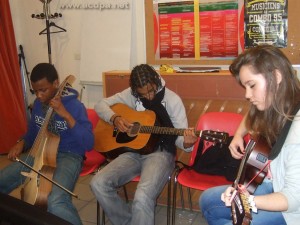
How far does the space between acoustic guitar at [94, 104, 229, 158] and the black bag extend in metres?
0.16

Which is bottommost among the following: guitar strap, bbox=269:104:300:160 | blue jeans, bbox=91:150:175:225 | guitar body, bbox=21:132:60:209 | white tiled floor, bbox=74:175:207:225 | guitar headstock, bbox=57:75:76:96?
white tiled floor, bbox=74:175:207:225

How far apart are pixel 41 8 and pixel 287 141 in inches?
152

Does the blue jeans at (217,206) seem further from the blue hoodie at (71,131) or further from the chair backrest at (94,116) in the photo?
the chair backrest at (94,116)

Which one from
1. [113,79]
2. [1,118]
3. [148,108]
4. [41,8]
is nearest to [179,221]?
[148,108]

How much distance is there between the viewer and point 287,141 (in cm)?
134

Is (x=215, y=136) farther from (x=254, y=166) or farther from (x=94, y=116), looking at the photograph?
(x=94, y=116)

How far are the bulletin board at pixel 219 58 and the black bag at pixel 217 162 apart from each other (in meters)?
1.16

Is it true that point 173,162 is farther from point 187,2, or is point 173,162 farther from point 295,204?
point 187,2

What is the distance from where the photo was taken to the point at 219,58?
3252 mm

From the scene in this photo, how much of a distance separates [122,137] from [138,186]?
525 mm

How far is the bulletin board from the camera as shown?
288 cm

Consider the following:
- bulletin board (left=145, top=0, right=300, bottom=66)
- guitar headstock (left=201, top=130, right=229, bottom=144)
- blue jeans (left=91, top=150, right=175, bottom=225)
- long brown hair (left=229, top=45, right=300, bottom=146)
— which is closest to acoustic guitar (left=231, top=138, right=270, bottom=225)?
long brown hair (left=229, top=45, right=300, bottom=146)

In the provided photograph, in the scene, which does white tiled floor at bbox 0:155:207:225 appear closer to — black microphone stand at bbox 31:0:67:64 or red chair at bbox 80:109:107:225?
red chair at bbox 80:109:107:225

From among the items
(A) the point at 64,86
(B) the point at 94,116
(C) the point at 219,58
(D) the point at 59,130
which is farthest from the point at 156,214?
(C) the point at 219,58
